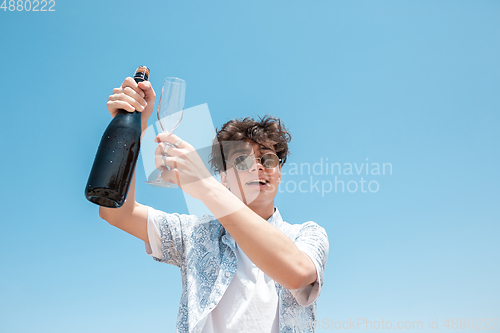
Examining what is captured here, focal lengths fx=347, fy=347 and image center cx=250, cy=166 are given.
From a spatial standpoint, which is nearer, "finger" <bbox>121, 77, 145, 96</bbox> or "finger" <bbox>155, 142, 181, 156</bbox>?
"finger" <bbox>155, 142, 181, 156</bbox>

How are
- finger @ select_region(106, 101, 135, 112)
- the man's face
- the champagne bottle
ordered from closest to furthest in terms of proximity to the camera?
the champagne bottle < finger @ select_region(106, 101, 135, 112) < the man's face

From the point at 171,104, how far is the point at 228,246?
1271 millimetres

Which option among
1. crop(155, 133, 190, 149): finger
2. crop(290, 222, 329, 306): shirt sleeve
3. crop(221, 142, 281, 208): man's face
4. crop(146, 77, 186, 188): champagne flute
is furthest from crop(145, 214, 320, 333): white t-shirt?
crop(155, 133, 190, 149): finger

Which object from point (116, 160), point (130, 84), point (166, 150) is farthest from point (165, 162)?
point (130, 84)

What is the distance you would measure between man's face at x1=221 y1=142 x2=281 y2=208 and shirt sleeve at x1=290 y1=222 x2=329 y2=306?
715mm

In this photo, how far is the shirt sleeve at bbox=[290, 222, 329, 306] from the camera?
2273 mm

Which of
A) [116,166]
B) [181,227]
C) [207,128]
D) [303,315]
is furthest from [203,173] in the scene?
[303,315]

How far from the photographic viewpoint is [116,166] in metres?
2.05

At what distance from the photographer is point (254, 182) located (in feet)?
10.8

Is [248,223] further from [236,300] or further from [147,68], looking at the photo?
[147,68]

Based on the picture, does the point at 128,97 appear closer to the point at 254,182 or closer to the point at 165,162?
the point at 165,162

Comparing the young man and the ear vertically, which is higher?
the ear

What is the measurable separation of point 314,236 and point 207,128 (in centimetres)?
111

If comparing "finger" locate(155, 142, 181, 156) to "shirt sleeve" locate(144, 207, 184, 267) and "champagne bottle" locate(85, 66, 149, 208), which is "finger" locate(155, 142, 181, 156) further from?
"shirt sleeve" locate(144, 207, 184, 267)
